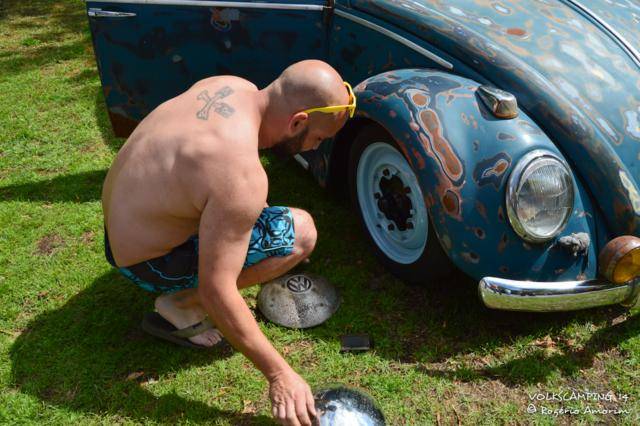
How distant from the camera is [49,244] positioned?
3584 millimetres

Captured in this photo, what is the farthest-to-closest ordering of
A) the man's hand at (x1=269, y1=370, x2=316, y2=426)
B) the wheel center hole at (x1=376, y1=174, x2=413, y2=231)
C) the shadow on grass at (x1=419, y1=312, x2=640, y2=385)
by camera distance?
1. the wheel center hole at (x1=376, y1=174, x2=413, y2=231)
2. the shadow on grass at (x1=419, y1=312, x2=640, y2=385)
3. the man's hand at (x1=269, y1=370, x2=316, y2=426)

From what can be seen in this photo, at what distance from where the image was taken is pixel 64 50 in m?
6.78

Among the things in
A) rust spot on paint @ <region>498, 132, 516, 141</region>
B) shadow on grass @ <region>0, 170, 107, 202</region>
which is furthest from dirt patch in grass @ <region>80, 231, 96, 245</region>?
rust spot on paint @ <region>498, 132, 516, 141</region>

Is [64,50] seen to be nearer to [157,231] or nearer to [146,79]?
[146,79]

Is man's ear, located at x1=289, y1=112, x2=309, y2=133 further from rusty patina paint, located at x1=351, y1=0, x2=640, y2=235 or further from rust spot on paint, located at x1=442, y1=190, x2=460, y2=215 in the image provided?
rusty patina paint, located at x1=351, y1=0, x2=640, y2=235

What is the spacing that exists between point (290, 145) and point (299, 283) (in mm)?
956

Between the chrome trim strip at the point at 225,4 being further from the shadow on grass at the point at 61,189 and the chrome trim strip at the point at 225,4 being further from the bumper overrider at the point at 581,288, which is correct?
the bumper overrider at the point at 581,288

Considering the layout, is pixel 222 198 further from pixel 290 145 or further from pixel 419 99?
pixel 419 99

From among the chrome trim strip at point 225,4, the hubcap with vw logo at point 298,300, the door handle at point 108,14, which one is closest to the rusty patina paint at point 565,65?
the chrome trim strip at point 225,4

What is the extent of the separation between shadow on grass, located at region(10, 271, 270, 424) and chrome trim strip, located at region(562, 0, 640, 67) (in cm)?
225

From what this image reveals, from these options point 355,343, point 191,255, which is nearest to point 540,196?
point 355,343

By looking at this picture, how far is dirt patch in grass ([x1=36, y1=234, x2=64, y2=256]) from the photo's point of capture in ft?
11.6

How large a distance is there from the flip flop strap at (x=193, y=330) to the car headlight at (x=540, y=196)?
136 cm

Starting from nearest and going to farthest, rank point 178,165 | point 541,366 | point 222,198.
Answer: point 222,198 < point 178,165 < point 541,366
